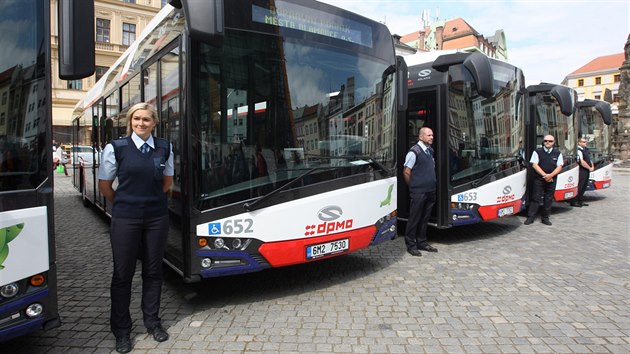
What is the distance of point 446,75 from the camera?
22.6 feet

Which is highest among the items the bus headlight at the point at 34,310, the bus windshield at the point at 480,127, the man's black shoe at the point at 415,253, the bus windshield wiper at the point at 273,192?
the bus windshield at the point at 480,127

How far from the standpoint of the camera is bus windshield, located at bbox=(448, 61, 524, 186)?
695cm

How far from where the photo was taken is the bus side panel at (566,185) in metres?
10.5

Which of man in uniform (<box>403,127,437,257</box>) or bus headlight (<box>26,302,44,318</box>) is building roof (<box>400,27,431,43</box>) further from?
bus headlight (<box>26,302,44,318</box>)

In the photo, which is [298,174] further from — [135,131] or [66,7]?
[66,7]

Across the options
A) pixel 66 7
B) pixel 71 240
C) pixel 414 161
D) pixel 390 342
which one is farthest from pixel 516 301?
pixel 71 240

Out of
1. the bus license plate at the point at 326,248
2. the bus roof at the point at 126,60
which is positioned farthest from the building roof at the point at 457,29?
the bus license plate at the point at 326,248

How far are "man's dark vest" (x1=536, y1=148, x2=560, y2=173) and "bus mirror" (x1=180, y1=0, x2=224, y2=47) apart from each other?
782cm

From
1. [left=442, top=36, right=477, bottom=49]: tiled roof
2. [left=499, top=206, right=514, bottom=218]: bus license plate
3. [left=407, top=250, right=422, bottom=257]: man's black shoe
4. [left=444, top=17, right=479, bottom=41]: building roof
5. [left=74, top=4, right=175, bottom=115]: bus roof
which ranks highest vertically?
[left=444, top=17, right=479, bottom=41]: building roof

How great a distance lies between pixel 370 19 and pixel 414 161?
2.23m

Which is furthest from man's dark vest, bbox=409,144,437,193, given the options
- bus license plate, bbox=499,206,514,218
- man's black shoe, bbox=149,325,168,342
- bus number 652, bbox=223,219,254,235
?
man's black shoe, bbox=149,325,168,342

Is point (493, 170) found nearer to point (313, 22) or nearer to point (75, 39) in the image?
point (313, 22)

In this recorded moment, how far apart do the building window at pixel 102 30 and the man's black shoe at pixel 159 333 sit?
140ft

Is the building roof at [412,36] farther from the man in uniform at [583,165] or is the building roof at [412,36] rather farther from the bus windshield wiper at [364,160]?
the bus windshield wiper at [364,160]
